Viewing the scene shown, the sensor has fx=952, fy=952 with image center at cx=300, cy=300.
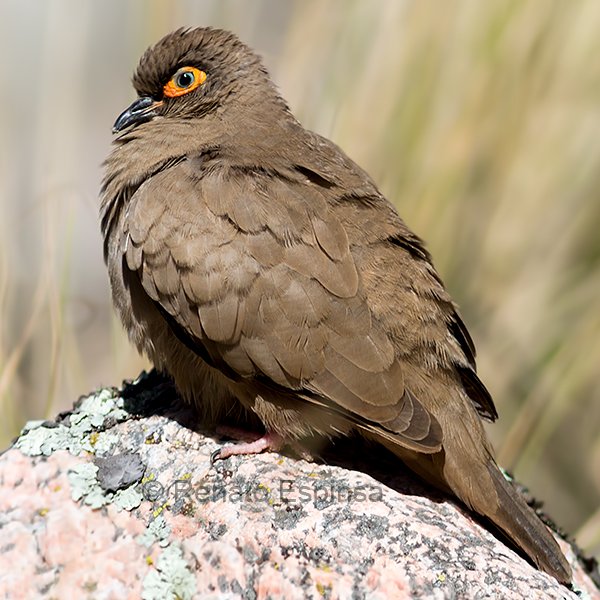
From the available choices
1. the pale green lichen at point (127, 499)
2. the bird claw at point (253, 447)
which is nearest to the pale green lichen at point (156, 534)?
the pale green lichen at point (127, 499)

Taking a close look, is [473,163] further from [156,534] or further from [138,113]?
[156,534]

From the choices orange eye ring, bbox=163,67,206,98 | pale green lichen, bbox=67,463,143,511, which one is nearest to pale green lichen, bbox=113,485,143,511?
pale green lichen, bbox=67,463,143,511

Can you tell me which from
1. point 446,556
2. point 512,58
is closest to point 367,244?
point 446,556

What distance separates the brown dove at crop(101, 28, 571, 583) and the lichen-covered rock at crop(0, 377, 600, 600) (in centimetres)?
18

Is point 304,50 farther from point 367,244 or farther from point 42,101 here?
point 367,244

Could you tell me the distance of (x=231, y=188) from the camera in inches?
151

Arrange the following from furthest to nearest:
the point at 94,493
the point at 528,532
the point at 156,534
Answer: the point at 528,532, the point at 94,493, the point at 156,534

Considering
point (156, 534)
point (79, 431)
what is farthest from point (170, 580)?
point (79, 431)

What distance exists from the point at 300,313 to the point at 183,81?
61.6 inches

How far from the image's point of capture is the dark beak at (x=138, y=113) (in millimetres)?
4566

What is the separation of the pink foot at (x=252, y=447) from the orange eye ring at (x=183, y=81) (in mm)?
1732

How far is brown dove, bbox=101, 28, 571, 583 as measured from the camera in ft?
11.9

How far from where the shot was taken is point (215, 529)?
126 inches

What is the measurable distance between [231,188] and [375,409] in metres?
1.06
